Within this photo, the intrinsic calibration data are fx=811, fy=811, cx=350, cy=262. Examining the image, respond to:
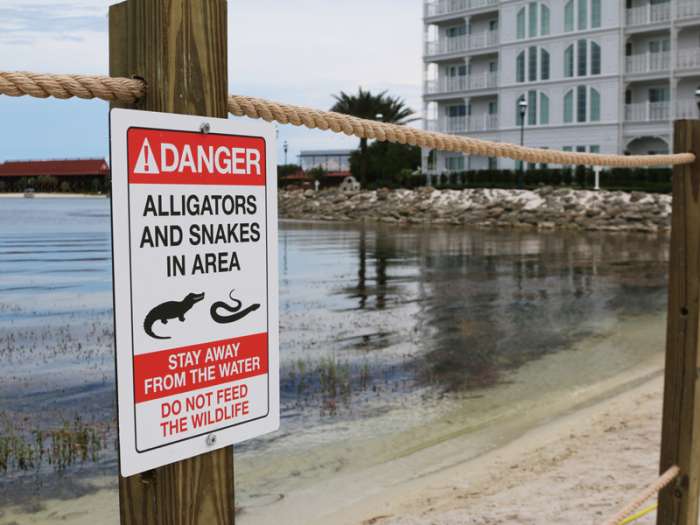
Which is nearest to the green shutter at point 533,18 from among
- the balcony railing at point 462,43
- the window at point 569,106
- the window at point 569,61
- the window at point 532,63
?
the window at point 532,63

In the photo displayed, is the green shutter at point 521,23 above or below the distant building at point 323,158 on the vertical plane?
above

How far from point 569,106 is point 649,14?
6.64 m

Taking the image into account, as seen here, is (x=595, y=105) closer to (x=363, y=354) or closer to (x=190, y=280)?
Answer: (x=363, y=354)

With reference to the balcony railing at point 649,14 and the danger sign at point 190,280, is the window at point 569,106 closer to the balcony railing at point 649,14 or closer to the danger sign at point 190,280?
the balcony railing at point 649,14

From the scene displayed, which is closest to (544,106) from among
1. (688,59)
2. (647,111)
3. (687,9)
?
(647,111)

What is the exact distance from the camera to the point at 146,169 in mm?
1525

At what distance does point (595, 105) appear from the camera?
47625 mm

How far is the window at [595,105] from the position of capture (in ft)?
156

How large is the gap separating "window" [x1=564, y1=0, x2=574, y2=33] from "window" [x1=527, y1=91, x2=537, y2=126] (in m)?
4.24

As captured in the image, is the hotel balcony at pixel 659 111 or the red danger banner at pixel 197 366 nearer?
the red danger banner at pixel 197 366

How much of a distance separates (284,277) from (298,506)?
13841 millimetres

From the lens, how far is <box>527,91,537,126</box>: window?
50.3 metres

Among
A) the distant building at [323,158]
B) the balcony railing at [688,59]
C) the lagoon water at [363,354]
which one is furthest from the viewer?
the distant building at [323,158]

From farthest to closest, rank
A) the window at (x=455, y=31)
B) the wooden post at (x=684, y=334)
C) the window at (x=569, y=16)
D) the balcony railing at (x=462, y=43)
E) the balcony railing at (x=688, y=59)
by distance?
the window at (x=455, y=31), the balcony railing at (x=462, y=43), the window at (x=569, y=16), the balcony railing at (x=688, y=59), the wooden post at (x=684, y=334)
